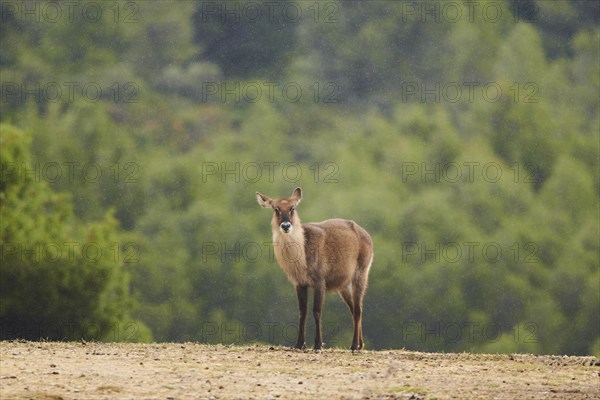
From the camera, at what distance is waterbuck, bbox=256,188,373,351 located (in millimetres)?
18703

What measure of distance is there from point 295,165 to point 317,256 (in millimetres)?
67690

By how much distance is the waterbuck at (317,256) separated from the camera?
61.4ft

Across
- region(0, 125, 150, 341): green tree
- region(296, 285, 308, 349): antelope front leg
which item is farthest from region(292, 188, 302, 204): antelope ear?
region(0, 125, 150, 341): green tree

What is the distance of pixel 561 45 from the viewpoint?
326 ft

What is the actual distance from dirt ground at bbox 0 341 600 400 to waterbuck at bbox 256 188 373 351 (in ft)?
3.44

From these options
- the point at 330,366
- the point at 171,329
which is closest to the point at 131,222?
the point at 171,329

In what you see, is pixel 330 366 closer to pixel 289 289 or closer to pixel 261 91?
pixel 289 289

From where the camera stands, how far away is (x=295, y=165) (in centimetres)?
8644

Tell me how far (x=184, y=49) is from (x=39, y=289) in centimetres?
9062

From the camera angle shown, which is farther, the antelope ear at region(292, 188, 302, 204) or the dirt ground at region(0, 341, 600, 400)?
the antelope ear at region(292, 188, 302, 204)

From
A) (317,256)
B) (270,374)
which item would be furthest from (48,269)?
(270,374)

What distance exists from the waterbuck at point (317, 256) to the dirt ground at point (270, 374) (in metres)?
1.05

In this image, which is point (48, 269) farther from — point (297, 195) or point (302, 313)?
point (302, 313)

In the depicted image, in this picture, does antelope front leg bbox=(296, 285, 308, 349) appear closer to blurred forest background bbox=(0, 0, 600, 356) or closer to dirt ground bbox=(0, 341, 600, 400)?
dirt ground bbox=(0, 341, 600, 400)
